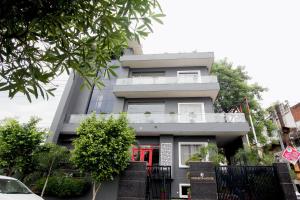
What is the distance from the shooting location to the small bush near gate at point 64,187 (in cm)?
808

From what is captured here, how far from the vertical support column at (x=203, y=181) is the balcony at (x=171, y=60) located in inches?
377

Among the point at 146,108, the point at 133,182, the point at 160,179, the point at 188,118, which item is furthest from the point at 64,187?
the point at 146,108

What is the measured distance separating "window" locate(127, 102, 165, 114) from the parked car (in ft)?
30.8

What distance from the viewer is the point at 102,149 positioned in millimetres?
7438

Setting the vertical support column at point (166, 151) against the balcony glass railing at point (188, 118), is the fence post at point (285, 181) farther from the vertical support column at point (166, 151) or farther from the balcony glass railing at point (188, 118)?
the vertical support column at point (166, 151)

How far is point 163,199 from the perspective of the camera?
9.29 m

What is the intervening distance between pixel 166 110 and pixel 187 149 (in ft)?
10.6

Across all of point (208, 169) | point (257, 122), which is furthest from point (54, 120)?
point (257, 122)

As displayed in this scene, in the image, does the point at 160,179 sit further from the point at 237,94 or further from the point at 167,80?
the point at 237,94

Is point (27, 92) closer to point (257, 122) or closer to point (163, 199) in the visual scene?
point (163, 199)

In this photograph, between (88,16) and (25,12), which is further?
(88,16)

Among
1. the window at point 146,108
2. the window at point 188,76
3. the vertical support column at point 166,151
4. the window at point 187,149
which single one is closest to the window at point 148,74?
the window at point 188,76

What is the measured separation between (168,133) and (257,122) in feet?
34.4

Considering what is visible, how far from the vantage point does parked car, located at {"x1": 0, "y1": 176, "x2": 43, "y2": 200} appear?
17.3ft
